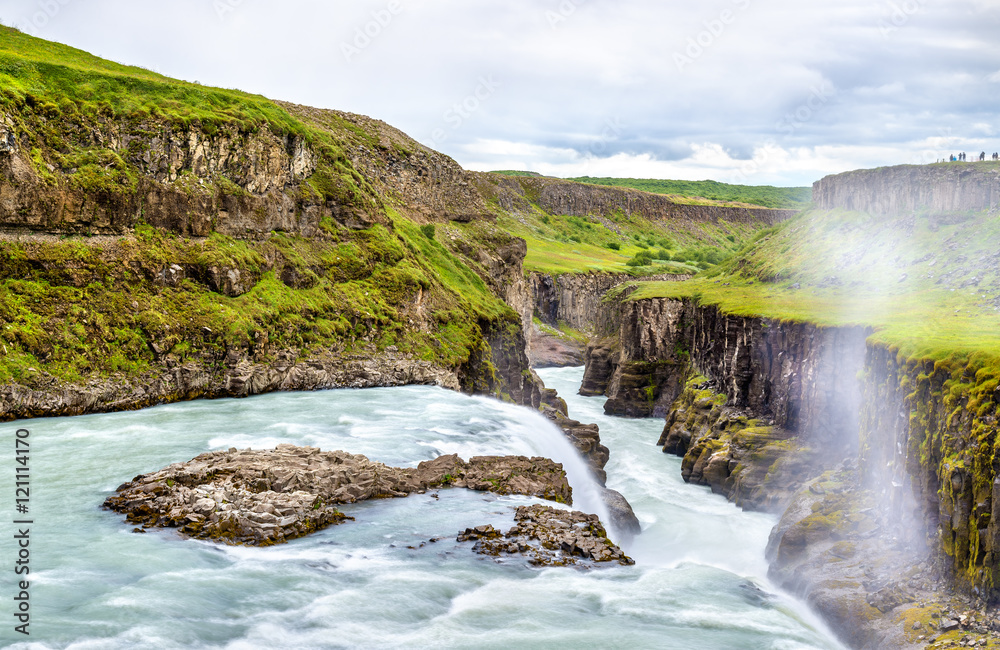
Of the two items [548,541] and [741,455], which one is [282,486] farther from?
[741,455]

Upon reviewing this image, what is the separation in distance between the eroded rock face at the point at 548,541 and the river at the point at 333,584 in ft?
1.55

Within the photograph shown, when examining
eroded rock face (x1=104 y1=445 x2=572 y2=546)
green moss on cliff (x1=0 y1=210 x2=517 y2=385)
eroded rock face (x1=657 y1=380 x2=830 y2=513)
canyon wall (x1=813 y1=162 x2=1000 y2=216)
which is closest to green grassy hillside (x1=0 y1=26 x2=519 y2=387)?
green moss on cliff (x1=0 y1=210 x2=517 y2=385)

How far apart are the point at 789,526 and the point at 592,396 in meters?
47.3

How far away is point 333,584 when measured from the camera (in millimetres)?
18812

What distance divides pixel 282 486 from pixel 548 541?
26.3ft

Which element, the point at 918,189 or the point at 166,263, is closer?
the point at 166,263

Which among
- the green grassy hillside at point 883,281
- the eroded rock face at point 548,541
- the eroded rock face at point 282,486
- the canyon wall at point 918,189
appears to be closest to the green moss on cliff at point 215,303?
the eroded rock face at point 282,486

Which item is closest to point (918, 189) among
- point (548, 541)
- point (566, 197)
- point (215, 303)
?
point (215, 303)

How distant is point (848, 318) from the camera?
4206 cm

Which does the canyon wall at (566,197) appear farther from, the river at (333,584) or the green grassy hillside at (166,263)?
the river at (333,584)

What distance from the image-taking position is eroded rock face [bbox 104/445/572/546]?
2183 centimetres

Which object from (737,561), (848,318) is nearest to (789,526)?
(737,561)

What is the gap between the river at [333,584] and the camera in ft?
53.8

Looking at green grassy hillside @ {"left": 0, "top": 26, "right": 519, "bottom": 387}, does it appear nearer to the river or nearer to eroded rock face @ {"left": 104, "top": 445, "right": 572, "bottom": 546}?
the river
